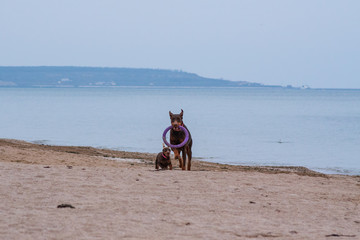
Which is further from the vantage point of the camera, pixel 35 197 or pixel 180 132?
pixel 180 132

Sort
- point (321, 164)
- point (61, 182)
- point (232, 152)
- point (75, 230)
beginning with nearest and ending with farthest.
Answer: point (75, 230)
point (61, 182)
point (321, 164)
point (232, 152)

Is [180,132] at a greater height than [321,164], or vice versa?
[180,132]

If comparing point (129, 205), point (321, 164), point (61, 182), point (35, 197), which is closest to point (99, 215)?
point (129, 205)

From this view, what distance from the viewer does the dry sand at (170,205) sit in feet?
26.0

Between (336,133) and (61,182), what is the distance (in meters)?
42.5

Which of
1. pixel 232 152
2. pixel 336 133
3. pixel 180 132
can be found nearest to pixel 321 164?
pixel 232 152

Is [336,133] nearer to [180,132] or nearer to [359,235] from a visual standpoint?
[180,132]

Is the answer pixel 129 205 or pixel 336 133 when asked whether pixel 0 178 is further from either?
pixel 336 133

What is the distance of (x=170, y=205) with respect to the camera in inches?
379

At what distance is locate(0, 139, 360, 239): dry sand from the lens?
26.0 ft

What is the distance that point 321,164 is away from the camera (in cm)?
2806

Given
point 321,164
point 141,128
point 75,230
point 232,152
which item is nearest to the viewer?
point 75,230

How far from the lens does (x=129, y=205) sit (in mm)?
9508

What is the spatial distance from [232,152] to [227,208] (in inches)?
908
